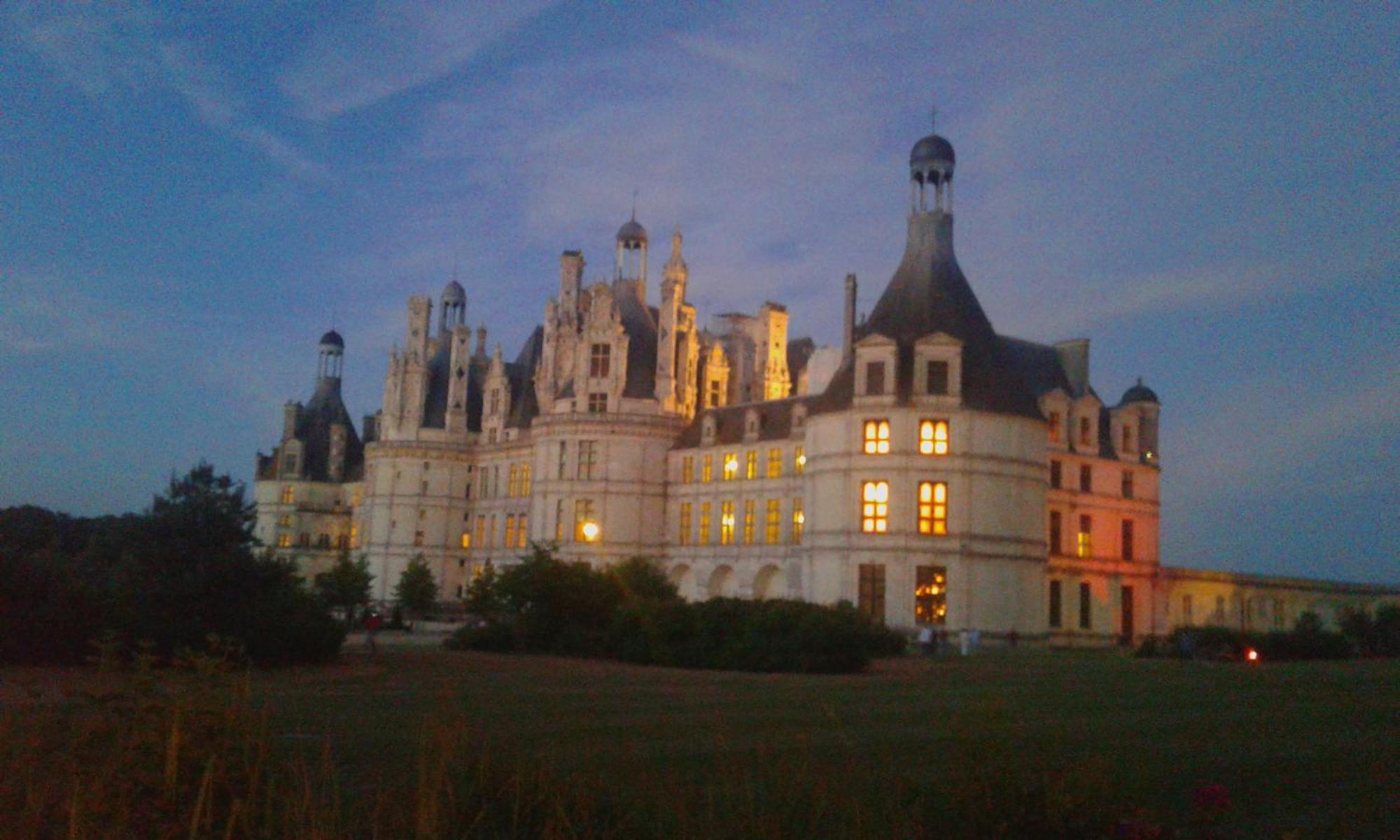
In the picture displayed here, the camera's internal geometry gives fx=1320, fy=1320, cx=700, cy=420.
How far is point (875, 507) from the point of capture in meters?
54.8

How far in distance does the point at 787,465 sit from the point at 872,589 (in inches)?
493

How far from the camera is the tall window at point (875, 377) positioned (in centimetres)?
5512

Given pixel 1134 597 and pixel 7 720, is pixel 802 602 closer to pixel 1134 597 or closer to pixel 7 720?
pixel 7 720

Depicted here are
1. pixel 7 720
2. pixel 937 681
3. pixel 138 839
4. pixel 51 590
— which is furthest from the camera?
pixel 51 590

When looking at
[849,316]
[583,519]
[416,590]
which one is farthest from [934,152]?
[416,590]

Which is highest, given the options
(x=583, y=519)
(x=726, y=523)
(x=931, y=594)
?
(x=583, y=519)

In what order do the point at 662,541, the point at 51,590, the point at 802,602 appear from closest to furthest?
the point at 51,590 < the point at 802,602 < the point at 662,541

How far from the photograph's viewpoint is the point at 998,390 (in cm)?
5581

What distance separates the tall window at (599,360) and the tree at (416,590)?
673 inches

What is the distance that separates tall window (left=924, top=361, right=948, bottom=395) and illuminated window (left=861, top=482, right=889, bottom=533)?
4.43 m

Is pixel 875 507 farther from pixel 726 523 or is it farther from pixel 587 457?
pixel 587 457

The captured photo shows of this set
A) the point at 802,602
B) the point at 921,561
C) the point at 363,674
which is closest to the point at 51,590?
the point at 363,674

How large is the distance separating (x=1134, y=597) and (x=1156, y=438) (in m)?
8.82

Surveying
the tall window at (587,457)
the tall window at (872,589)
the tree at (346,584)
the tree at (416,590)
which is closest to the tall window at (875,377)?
the tall window at (872,589)
